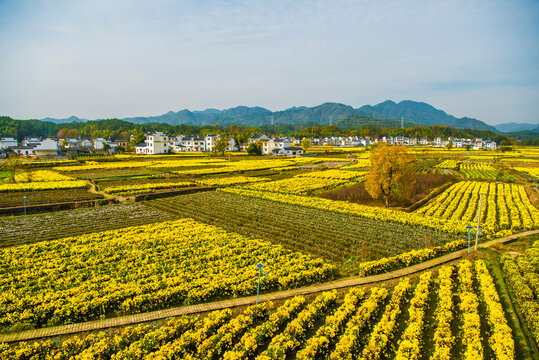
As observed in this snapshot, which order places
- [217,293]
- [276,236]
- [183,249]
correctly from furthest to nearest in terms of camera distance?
1. [276,236]
2. [183,249]
3. [217,293]

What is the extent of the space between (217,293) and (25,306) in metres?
8.12

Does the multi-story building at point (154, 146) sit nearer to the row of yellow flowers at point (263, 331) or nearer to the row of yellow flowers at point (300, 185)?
the row of yellow flowers at point (300, 185)

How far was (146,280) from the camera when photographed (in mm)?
15680

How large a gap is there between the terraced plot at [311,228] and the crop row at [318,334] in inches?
242

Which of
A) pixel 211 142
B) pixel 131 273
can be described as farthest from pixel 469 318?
pixel 211 142

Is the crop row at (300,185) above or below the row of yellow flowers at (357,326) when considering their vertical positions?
above

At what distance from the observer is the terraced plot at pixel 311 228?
21.3 m

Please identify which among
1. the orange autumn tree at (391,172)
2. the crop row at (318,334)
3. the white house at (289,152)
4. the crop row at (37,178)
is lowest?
the crop row at (318,334)

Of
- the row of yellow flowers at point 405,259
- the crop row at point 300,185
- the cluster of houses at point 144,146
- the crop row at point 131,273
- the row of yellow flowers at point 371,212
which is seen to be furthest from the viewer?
the cluster of houses at point 144,146

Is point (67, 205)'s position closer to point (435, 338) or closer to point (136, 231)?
point (136, 231)

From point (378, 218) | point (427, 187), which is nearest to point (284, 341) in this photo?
point (378, 218)

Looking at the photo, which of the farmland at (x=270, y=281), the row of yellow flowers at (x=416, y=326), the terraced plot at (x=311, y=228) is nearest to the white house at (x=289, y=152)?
the terraced plot at (x=311, y=228)

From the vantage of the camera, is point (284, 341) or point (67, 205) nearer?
point (284, 341)

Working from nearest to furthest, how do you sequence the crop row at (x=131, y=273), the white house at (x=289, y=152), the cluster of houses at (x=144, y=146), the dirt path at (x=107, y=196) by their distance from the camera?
the crop row at (x=131, y=273)
the dirt path at (x=107, y=196)
the cluster of houses at (x=144, y=146)
the white house at (x=289, y=152)
